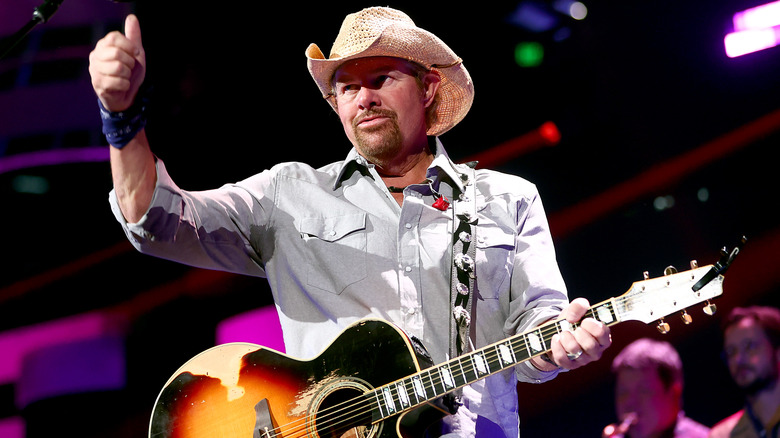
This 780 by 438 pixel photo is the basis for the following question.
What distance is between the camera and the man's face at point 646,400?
5680mm

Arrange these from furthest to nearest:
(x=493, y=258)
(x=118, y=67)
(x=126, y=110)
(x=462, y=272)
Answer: (x=493, y=258) → (x=462, y=272) → (x=126, y=110) → (x=118, y=67)

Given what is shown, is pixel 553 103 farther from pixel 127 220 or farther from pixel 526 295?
pixel 127 220

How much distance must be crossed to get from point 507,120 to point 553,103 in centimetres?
49

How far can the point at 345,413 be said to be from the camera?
7.93 feet

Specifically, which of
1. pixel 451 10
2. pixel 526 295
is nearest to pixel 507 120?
pixel 451 10

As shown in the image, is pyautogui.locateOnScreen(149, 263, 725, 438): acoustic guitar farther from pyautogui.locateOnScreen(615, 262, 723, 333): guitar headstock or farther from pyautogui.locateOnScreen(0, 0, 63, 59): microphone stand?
pyautogui.locateOnScreen(0, 0, 63, 59): microphone stand

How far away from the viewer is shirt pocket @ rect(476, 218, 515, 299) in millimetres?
2889

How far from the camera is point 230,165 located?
217 inches

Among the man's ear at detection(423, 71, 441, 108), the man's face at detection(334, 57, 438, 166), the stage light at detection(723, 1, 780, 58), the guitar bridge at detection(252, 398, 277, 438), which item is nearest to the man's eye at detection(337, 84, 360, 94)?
the man's face at detection(334, 57, 438, 166)

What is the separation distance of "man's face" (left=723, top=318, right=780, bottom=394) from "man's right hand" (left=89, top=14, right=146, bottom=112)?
5379 millimetres

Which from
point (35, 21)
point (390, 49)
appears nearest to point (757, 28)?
point (390, 49)

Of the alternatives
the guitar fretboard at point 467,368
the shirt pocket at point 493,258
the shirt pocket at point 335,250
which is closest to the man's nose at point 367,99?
the shirt pocket at point 335,250

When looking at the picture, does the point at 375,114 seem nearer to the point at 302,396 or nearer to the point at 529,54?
the point at 302,396

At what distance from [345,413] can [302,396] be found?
17 cm
